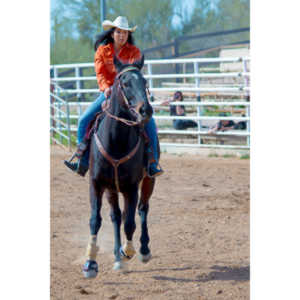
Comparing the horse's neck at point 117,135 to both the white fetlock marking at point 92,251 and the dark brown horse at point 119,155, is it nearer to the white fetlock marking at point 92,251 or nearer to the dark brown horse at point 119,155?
the dark brown horse at point 119,155

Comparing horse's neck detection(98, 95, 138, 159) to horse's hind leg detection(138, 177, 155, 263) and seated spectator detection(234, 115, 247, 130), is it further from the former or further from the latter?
seated spectator detection(234, 115, 247, 130)

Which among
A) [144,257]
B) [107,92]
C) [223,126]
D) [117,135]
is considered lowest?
[144,257]

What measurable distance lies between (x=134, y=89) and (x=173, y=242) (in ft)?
Answer: 9.90

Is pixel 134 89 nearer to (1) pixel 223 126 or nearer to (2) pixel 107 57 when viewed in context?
(2) pixel 107 57

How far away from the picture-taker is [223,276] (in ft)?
18.6

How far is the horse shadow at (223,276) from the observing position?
18.3 ft

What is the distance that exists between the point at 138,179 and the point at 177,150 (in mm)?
8495

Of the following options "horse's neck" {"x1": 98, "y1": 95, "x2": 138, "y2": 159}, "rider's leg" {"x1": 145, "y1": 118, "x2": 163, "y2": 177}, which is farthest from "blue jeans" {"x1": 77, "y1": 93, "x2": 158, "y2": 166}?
"horse's neck" {"x1": 98, "y1": 95, "x2": 138, "y2": 159}

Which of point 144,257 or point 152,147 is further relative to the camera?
point 144,257

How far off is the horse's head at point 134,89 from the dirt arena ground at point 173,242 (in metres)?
1.95

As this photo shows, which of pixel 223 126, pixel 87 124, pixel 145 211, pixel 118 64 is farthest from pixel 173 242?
pixel 223 126

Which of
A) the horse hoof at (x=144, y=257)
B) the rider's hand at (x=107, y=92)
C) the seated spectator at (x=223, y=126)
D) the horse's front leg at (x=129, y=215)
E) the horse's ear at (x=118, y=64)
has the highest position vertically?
the horse's ear at (x=118, y=64)

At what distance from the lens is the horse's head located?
4.16 meters

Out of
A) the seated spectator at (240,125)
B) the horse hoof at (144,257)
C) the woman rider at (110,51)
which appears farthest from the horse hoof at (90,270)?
the seated spectator at (240,125)
